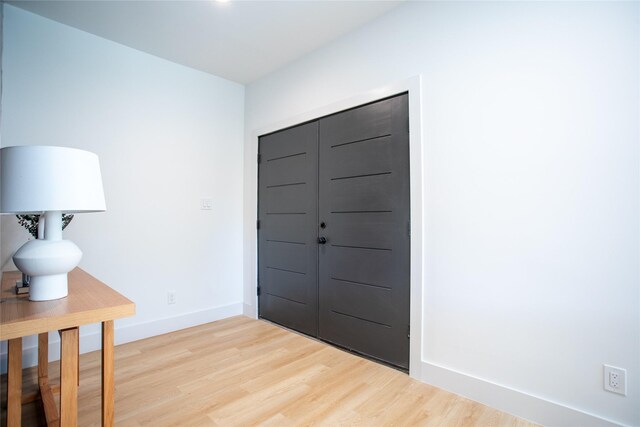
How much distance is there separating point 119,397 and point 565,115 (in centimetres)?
299

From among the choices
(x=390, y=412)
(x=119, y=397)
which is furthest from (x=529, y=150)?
→ (x=119, y=397)

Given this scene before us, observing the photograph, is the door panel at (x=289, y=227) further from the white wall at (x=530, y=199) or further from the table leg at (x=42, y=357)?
the table leg at (x=42, y=357)

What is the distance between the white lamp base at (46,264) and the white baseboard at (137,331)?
5.52 ft

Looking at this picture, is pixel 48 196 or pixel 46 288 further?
pixel 46 288

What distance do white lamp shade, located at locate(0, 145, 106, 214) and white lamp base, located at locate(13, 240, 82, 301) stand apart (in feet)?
0.49

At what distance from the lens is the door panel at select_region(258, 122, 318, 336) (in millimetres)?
2914

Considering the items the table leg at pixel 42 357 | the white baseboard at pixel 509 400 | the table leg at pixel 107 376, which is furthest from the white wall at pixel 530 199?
the table leg at pixel 42 357

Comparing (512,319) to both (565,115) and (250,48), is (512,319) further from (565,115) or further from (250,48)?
(250,48)

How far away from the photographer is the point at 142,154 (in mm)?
2936

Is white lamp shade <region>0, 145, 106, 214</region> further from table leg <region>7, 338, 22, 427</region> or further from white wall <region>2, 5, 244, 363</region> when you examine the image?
white wall <region>2, 5, 244, 363</region>

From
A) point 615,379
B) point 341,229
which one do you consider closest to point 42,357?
point 341,229

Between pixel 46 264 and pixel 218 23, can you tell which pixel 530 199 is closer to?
pixel 46 264

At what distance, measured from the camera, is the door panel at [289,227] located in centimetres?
291

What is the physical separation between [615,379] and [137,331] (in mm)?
3356
